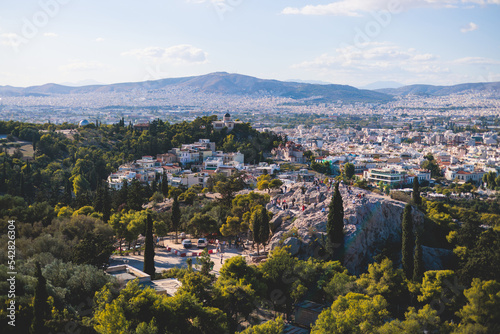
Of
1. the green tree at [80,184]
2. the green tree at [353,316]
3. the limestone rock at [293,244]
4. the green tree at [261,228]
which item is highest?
the green tree at [261,228]

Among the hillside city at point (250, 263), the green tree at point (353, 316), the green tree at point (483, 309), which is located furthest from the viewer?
the green tree at point (483, 309)

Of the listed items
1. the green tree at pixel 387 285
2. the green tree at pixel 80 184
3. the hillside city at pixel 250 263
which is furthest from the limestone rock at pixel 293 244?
the green tree at pixel 80 184

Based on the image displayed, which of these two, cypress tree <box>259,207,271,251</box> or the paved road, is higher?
cypress tree <box>259,207,271,251</box>

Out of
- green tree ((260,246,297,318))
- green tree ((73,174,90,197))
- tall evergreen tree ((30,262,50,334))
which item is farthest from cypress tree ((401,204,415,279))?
green tree ((73,174,90,197))

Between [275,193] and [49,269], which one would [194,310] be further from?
[275,193]

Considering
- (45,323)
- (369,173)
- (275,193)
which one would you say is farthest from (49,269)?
(369,173)

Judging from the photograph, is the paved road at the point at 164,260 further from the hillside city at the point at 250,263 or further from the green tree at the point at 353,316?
the green tree at the point at 353,316

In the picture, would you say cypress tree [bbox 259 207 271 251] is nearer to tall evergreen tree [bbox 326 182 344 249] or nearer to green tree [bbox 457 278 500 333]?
tall evergreen tree [bbox 326 182 344 249]
